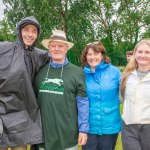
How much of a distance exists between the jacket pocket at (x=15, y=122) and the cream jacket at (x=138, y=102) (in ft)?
3.73

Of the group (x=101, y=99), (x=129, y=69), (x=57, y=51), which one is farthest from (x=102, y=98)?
(x=57, y=51)

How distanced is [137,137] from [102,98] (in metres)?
0.61

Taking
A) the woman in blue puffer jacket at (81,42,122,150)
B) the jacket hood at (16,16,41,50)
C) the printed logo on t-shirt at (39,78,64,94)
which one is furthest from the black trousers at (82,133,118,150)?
the jacket hood at (16,16,41,50)

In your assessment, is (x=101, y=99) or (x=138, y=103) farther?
(x=101, y=99)

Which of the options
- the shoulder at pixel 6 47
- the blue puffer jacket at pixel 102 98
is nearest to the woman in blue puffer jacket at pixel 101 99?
the blue puffer jacket at pixel 102 98

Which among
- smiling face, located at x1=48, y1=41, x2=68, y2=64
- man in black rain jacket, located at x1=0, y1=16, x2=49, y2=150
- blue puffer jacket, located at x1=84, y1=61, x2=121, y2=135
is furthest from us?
blue puffer jacket, located at x1=84, y1=61, x2=121, y2=135

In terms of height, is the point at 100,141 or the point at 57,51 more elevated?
the point at 57,51

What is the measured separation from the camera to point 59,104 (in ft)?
13.7

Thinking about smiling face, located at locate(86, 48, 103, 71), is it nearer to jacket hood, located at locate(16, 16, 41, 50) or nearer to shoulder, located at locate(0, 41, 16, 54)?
jacket hood, located at locate(16, 16, 41, 50)

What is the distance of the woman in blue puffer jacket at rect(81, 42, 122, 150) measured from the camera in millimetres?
4375

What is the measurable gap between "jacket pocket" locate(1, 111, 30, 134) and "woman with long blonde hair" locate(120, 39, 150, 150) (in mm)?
1116

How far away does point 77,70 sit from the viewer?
14.3 ft

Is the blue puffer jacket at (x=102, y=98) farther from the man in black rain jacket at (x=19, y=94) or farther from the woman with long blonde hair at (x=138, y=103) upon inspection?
the man in black rain jacket at (x=19, y=94)

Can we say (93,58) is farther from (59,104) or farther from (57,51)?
(59,104)
